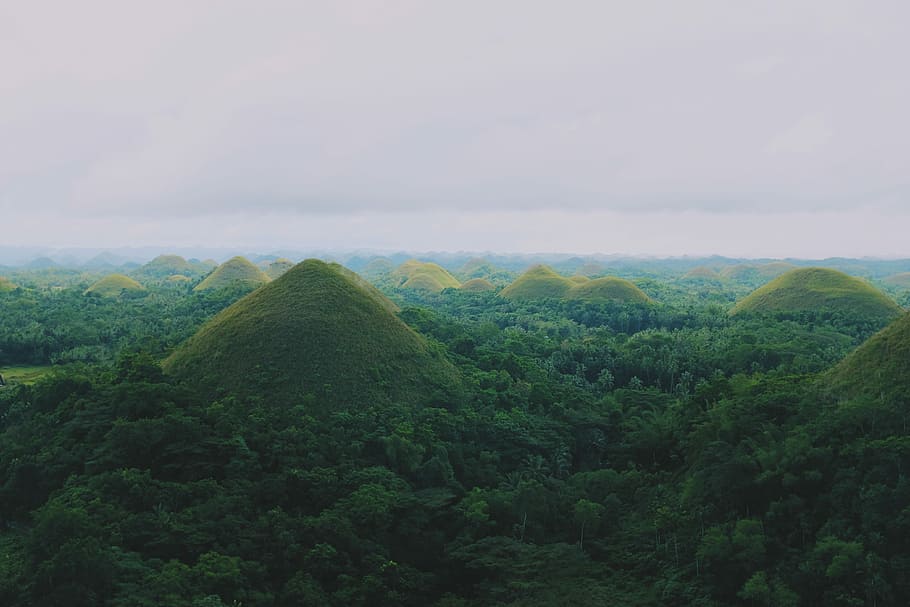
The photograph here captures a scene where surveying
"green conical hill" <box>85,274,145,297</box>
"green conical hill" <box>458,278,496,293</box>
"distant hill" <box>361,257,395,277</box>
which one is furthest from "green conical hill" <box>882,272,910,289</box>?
"green conical hill" <box>85,274,145,297</box>

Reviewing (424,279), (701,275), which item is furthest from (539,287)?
(701,275)

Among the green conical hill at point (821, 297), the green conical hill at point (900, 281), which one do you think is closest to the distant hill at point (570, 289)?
the green conical hill at point (821, 297)

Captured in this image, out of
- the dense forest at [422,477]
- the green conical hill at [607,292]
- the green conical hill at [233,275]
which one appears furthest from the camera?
the green conical hill at [233,275]

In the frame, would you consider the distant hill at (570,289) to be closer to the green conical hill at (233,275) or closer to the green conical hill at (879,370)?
the green conical hill at (233,275)

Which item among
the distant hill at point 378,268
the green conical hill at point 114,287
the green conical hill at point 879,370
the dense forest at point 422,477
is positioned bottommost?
the dense forest at point 422,477

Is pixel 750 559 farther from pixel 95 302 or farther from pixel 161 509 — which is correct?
pixel 95 302

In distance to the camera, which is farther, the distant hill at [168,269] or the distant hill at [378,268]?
the distant hill at [378,268]

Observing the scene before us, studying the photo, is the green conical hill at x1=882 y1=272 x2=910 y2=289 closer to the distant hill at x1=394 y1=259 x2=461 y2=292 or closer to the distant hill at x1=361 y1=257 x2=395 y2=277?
Result: the distant hill at x1=394 y1=259 x2=461 y2=292
